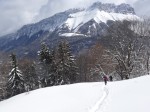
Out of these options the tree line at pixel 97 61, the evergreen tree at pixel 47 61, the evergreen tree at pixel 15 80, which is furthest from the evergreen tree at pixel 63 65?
the evergreen tree at pixel 15 80

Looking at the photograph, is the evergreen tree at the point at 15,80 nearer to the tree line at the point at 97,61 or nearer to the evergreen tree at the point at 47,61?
the tree line at the point at 97,61

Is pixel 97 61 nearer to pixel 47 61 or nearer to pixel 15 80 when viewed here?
pixel 47 61

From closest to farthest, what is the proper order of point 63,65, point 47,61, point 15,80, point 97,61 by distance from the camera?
point 97,61
point 63,65
point 15,80
point 47,61

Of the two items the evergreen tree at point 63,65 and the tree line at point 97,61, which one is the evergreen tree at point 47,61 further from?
the evergreen tree at point 63,65

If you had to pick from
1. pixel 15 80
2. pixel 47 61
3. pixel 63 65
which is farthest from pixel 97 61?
pixel 15 80

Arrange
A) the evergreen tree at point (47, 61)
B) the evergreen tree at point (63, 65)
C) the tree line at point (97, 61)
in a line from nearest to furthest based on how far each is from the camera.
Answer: the tree line at point (97, 61), the evergreen tree at point (63, 65), the evergreen tree at point (47, 61)

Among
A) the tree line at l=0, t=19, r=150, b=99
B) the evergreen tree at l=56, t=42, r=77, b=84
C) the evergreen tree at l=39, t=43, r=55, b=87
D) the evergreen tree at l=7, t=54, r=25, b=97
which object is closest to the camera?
the tree line at l=0, t=19, r=150, b=99

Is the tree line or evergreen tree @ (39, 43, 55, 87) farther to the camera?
evergreen tree @ (39, 43, 55, 87)

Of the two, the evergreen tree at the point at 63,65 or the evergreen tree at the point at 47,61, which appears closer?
the evergreen tree at the point at 63,65

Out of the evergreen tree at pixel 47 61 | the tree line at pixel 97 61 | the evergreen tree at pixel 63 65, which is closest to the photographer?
the tree line at pixel 97 61

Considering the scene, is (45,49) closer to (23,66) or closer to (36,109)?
(23,66)

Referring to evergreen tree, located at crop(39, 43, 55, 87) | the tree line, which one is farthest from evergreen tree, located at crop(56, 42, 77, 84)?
evergreen tree, located at crop(39, 43, 55, 87)

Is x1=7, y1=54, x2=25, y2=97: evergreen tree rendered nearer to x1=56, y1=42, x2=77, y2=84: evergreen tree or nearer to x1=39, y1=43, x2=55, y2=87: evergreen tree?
x1=39, y1=43, x2=55, y2=87: evergreen tree

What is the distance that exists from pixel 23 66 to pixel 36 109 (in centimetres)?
7650
